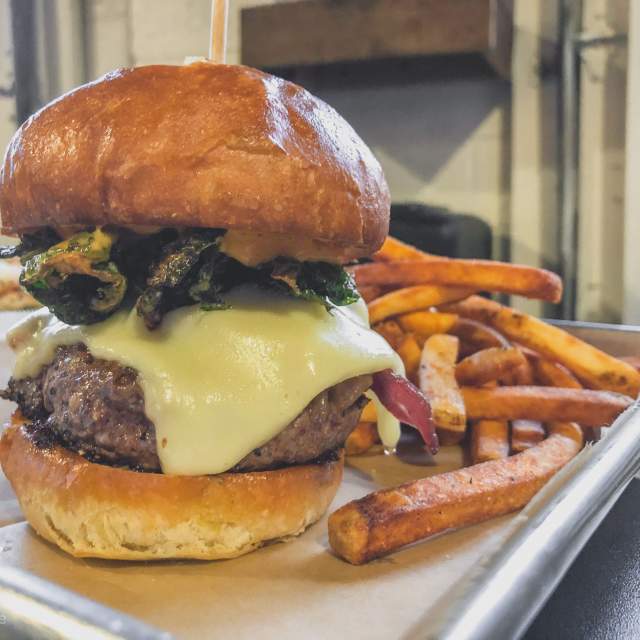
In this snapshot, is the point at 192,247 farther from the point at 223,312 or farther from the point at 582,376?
the point at 582,376

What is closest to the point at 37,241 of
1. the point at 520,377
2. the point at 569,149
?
the point at 520,377

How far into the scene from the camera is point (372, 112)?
456cm

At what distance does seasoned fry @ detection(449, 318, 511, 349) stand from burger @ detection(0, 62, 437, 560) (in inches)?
35.9

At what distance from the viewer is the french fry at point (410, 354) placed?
2246mm

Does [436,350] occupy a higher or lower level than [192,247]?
lower

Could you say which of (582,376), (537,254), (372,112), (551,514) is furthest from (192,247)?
(372,112)

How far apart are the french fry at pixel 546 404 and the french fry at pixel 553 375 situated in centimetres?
16

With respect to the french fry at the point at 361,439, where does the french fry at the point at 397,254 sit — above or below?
above

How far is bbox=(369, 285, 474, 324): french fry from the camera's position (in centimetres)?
228

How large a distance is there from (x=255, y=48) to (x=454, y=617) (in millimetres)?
3728

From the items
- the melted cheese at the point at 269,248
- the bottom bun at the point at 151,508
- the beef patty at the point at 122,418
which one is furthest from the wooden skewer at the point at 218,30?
the bottom bun at the point at 151,508

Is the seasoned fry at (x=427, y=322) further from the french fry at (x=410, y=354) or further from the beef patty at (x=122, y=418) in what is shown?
the beef patty at (x=122, y=418)

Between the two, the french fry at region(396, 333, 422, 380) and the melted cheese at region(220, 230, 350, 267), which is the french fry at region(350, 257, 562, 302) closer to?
the french fry at region(396, 333, 422, 380)

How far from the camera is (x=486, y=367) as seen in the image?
6.86 feet
